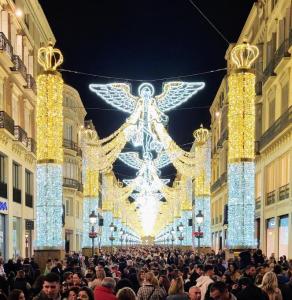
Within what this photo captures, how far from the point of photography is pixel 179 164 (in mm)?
36031

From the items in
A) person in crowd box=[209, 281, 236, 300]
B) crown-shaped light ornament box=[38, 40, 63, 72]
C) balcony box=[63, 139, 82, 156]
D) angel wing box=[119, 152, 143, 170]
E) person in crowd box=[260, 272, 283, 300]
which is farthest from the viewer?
balcony box=[63, 139, 82, 156]

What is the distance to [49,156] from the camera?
21.0 m

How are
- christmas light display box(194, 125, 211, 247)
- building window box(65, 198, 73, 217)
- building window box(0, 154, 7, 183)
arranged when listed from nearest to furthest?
building window box(0, 154, 7, 183)
christmas light display box(194, 125, 211, 247)
building window box(65, 198, 73, 217)

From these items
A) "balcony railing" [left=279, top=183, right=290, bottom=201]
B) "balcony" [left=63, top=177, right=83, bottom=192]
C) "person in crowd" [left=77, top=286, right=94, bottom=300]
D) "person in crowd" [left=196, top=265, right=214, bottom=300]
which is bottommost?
"person in crowd" [left=196, top=265, right=214, bottom=300]

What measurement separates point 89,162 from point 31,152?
579cm

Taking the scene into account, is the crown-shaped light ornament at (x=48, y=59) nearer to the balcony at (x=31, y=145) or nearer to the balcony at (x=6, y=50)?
the balcony at (x=6, y=50)

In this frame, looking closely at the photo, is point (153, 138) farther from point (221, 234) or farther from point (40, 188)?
point (221, 234)

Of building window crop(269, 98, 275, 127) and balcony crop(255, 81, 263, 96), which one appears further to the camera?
balcony crop(255, 81, 263, 96)

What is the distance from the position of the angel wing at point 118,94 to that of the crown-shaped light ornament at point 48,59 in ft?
11.5

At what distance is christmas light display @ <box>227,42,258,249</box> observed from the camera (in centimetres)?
1994

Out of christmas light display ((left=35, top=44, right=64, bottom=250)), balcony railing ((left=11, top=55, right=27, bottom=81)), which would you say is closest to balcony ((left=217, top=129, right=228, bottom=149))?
balcony railing ((left=11, top=55, right=27, bottom=81))

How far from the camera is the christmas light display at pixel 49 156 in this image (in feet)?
68.7

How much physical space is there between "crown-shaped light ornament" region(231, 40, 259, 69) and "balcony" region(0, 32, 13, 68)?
12.0 meters

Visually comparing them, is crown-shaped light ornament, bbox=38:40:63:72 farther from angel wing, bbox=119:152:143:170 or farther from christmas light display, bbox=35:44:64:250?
angel wing, bbox=119:152:143:170
